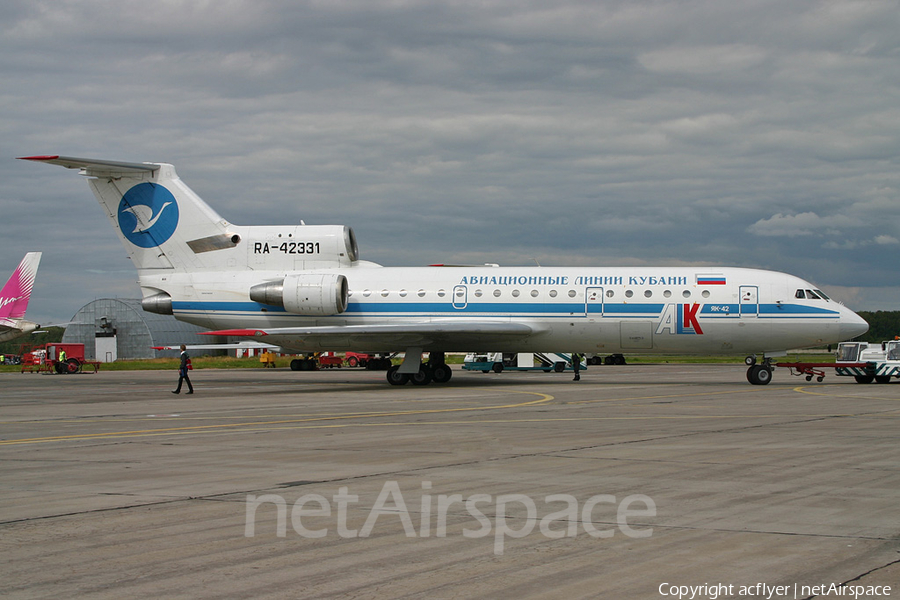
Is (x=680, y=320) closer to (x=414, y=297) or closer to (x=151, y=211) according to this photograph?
(x=414, y=297)

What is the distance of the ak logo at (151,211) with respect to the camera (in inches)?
1252

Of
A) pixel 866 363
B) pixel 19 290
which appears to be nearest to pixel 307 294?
pixel 866 363

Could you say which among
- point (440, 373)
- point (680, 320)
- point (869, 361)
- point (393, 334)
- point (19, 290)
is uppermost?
point (19, 290)

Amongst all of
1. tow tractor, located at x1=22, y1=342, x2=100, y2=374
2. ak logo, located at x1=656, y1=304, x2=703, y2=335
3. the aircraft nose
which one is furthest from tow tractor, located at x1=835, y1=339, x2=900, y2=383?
tow tractor, located at x1=22, y1=342, x2=100, y2=374

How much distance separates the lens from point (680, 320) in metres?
28.7

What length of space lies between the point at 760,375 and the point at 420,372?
488 inches

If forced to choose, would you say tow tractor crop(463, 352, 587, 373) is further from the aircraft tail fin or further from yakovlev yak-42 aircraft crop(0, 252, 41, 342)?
yakovlev yak-42 aircraft crop(0, 252, 41, 342)

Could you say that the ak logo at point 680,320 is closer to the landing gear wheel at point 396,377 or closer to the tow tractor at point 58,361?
the landing gear wheel at point 396,377

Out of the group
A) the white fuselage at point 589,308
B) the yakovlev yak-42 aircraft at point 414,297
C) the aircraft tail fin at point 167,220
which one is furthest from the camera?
the aircraft tail fin at point 167,220

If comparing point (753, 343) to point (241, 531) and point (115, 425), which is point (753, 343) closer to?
point (115, 425)

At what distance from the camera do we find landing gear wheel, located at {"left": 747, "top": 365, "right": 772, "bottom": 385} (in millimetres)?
29547

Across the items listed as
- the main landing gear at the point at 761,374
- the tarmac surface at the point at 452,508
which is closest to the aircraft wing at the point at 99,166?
the tarmac surface at the point at 452,508

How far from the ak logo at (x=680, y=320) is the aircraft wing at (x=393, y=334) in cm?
441

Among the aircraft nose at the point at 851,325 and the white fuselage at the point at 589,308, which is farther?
the white fuselage at the point at 589,308
